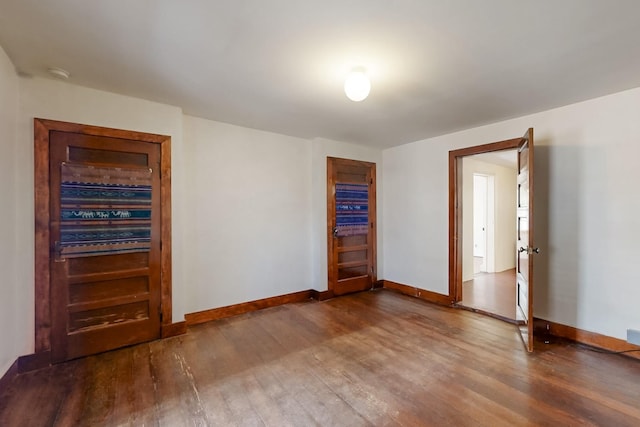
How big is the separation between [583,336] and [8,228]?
203 inches

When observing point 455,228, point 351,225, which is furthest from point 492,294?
point 351,225

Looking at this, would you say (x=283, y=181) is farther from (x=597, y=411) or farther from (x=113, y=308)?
(x=597, y=411)

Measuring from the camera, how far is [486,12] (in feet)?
5.00

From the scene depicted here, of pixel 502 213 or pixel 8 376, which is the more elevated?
pixel 502 213

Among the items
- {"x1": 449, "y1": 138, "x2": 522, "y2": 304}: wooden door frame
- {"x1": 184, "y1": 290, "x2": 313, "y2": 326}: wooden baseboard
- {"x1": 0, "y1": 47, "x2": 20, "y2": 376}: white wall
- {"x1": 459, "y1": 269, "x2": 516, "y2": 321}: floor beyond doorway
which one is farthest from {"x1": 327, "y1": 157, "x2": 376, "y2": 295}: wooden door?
{"x1": 0, "y1": 47, "x2": 20, "y2": 376}: white wall

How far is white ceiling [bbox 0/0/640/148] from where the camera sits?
1.51m

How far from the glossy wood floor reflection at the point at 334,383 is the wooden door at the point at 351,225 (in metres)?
1.37

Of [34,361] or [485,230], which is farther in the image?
[485,230]

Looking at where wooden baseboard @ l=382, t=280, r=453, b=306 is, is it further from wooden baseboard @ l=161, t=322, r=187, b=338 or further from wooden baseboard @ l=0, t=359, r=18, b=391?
wooden baseboard @ l=0, t=359, r=18, b=391

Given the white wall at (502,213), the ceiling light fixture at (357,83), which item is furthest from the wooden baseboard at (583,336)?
the ceiling light fixture at (357,83)

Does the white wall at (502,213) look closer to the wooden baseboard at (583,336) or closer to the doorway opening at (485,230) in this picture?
the doorway opening at (485,230)

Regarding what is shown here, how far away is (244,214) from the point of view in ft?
11.9

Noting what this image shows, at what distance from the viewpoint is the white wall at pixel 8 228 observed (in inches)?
78.2

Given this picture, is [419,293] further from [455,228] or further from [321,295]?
[321,295]
